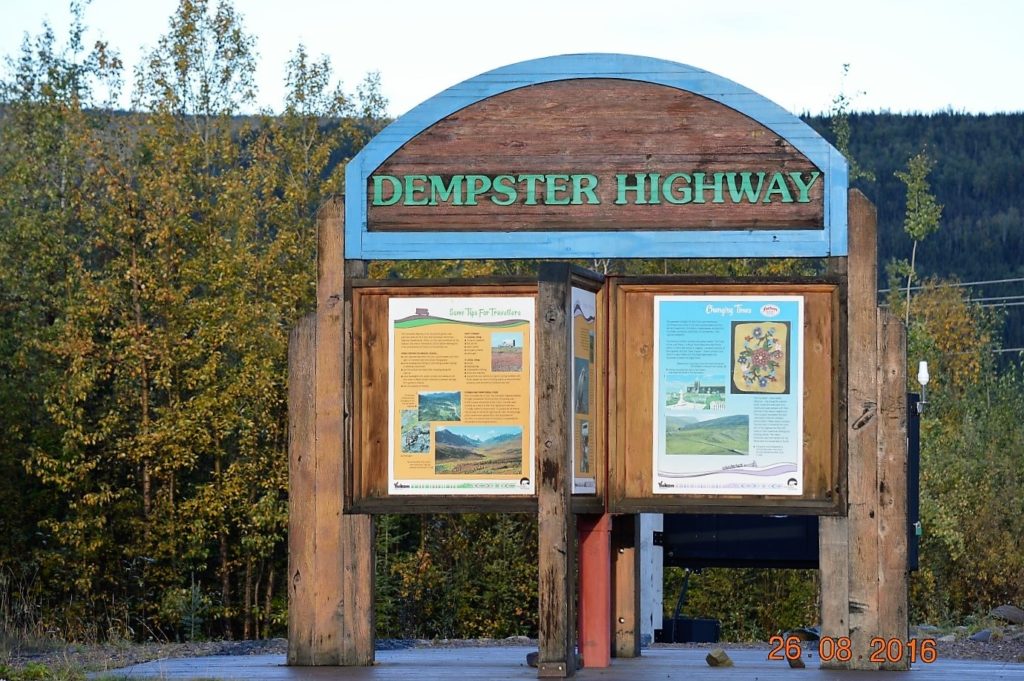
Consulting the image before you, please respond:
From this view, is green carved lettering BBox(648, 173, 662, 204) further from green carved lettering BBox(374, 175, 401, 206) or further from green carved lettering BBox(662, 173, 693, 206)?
green carved lettering BBox(374, 175, 401, 206)

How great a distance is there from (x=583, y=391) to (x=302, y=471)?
195cm

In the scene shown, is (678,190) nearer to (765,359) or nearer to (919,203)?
(765,359)

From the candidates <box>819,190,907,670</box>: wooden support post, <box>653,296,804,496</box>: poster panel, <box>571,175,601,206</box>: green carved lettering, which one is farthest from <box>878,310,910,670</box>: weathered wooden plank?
<box>571,175,601,206</box>: green carved lettering

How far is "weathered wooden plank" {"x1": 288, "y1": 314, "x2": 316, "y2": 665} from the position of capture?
10414mm

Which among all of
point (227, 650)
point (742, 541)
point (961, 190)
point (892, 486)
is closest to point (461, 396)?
point (892, 486)

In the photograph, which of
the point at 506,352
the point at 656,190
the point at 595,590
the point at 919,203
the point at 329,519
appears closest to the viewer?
the point at 595,590

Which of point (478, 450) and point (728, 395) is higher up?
point (728, 395)

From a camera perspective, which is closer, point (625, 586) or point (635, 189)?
point (635, 189)

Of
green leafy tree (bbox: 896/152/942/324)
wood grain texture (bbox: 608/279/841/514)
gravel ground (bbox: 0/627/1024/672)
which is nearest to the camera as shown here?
wood grain texture (bbox: 608/279/841/514)

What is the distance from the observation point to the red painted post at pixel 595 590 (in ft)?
32.9

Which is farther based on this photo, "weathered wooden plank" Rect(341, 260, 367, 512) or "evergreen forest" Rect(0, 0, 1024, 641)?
"evergreen forest" Rect(0, 0, 1024, 641)

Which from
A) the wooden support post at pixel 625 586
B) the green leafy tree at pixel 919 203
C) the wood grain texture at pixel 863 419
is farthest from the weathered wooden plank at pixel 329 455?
the green leafy tree at pixel 919 203

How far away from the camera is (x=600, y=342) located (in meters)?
10.3
